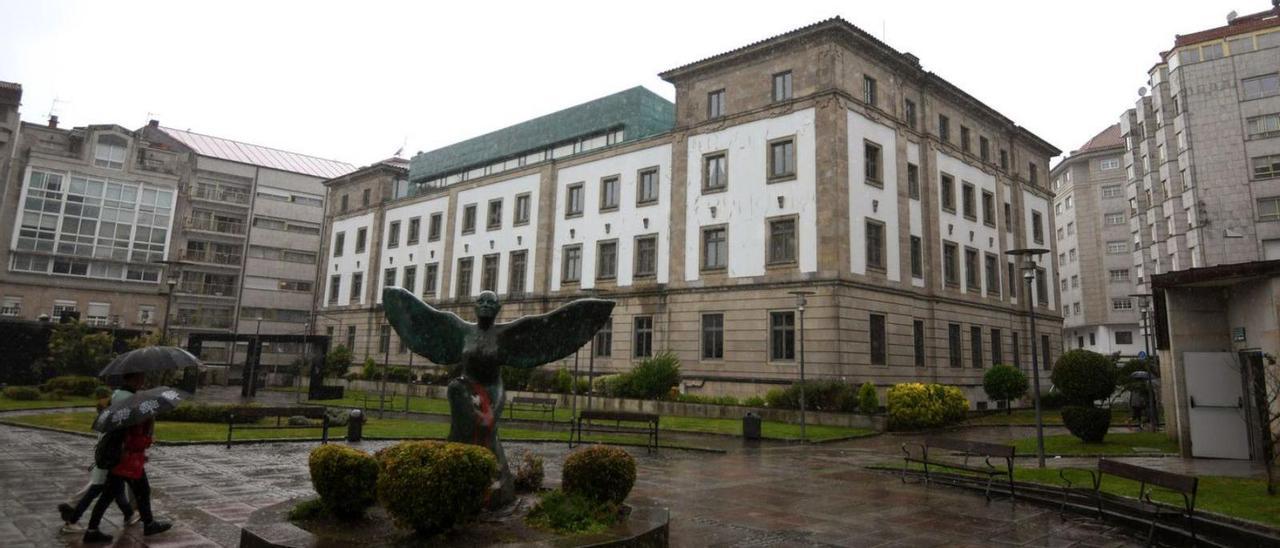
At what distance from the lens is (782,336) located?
2633cm

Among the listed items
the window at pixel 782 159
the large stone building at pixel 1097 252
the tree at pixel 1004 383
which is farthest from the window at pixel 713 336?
the large stone building at pixel 1097 252

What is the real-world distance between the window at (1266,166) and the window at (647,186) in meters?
38.1

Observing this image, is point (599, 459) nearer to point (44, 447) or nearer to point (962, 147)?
point (44, 447)

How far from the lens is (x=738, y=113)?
2925cm

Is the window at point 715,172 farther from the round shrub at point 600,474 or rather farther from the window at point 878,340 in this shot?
the round shrub at point 600,474

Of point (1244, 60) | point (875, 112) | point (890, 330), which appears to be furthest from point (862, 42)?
point (1244, 60)

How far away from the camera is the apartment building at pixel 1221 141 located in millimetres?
41531

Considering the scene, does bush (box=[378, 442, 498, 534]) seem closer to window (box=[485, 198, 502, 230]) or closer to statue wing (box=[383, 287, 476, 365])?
statue wing (box=[383, 287, 476, 365])

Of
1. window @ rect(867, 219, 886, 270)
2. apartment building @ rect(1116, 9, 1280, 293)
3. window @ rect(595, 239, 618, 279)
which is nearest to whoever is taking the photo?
window @ rect(867, 219, 886, 270)

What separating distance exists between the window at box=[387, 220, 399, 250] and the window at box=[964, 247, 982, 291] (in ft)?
113

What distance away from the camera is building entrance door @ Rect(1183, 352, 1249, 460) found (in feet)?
43.0

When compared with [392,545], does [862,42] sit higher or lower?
higher

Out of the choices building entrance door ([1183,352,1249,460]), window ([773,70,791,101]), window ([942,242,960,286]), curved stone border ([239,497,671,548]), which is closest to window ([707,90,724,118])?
window ([773,70,791,101])

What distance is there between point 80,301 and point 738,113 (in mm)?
49455
